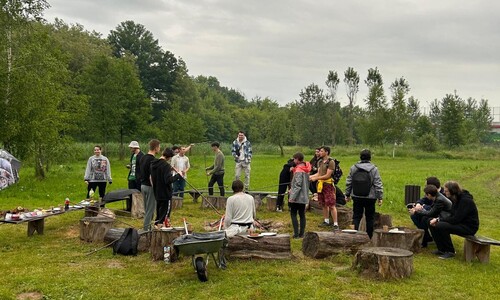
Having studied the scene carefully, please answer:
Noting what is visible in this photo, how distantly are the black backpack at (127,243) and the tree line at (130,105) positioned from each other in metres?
9.42

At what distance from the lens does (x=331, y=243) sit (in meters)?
8.02

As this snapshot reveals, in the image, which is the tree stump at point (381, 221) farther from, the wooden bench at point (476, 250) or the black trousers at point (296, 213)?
the wooden bench at point (476, 250)

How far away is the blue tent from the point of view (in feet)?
49.2

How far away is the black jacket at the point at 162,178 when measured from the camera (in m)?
8.59

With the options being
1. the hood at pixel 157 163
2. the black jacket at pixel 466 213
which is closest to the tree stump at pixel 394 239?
the black jacket at pixel 466 213

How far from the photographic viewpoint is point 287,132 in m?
46.2

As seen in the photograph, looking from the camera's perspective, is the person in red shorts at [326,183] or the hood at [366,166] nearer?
the hood at [366,166]

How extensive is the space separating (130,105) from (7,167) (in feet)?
63.4

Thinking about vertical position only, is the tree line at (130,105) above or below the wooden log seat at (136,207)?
above

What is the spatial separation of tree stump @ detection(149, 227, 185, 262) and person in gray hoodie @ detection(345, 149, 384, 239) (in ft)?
10.6

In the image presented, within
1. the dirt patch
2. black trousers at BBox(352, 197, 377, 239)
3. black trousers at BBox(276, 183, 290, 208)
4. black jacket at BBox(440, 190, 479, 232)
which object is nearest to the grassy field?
the dirt patch

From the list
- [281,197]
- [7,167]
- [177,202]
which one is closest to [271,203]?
[281,197]

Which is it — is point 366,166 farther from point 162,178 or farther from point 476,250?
point 162,178

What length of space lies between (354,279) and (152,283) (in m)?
2.76
